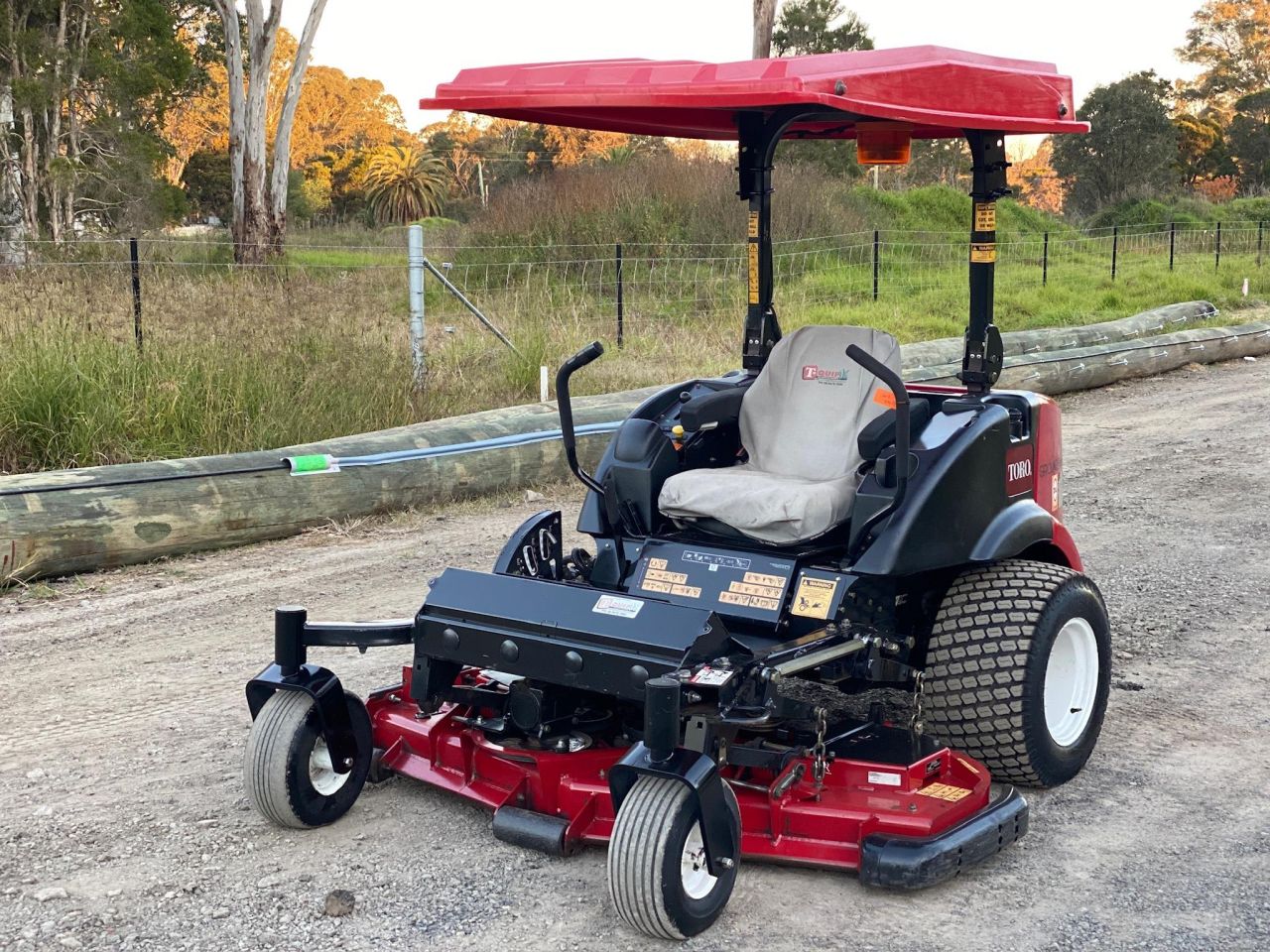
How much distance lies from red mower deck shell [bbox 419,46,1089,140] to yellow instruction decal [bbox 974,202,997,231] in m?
0.30

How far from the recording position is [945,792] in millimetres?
3725

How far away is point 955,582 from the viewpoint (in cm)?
435

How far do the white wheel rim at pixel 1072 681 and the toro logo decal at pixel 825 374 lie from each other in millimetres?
1074

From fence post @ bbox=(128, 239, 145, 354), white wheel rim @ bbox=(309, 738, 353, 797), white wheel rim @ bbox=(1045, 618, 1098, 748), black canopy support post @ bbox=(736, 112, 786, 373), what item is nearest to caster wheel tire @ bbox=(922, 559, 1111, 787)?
white wheel rim @ bbox=(1045, 618, 1098, 748)

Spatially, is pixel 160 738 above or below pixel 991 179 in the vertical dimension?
below

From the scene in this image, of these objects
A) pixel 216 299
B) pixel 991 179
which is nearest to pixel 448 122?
pixel 216 299

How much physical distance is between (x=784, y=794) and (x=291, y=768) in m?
1.35

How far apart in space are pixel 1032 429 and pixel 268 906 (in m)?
2.74

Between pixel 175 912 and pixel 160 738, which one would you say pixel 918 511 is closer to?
pixel 175 912

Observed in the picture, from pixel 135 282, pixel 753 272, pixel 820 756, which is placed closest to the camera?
pixel 820 756

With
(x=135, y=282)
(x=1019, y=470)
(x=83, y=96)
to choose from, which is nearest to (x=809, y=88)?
(x=1019, y=470)

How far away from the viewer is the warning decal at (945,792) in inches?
145

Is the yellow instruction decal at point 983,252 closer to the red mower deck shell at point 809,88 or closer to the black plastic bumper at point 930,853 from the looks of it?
the red mower deck shell at point 809,88

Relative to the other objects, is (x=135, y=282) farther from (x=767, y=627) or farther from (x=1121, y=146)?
(x=1121, y=146)
